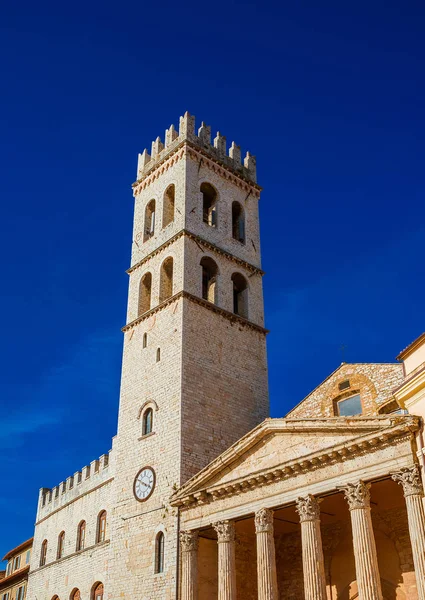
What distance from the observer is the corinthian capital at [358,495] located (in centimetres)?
1950

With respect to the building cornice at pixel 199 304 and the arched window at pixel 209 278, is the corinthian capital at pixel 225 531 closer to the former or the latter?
the building cornice at pixel 199 304

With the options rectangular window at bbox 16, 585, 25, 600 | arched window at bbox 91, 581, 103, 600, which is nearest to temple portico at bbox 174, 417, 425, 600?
arched window at bbox 91, 581, 103, 600

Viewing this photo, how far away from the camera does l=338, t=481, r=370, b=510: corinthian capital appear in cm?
1950

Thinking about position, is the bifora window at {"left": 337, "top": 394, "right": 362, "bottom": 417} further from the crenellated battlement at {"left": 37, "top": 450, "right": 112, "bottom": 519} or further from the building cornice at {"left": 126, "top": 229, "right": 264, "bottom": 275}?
the crenellated battlement at {"left": 37, "top": 450, "right": 112, "bottom": 519}

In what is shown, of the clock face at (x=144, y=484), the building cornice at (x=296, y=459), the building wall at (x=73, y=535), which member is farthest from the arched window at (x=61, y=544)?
the building cornice at (x=296, y=459)

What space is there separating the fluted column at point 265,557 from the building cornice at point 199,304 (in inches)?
407

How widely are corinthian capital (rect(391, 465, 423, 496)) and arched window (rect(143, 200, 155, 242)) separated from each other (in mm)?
19374

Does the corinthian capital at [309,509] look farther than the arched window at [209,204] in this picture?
No

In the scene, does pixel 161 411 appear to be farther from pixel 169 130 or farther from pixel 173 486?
pixel 169 130

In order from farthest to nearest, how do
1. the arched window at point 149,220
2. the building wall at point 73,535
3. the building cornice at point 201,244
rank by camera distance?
1. the arched window at point 149,220
2. the building wall at point 73,535
3. the building cornice at point 201,244

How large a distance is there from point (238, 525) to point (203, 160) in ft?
59.7

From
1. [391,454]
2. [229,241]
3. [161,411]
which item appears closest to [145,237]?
[229,241]

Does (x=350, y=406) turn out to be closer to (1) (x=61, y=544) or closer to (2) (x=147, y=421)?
(2) (x=147, y=421)

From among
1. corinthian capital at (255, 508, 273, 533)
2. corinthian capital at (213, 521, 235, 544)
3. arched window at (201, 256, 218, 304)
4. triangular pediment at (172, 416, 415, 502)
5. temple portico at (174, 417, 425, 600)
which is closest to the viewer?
temple portico at (174, 417, 425, 600)
